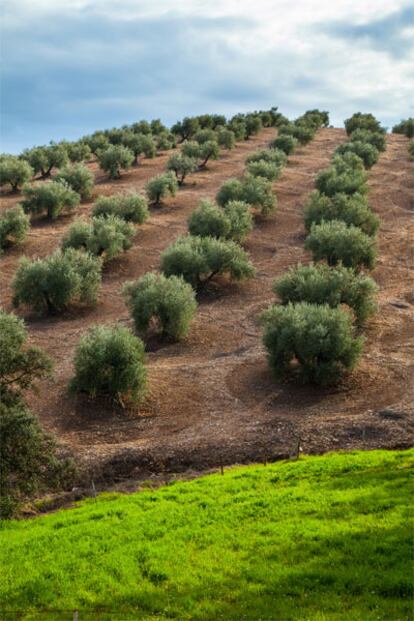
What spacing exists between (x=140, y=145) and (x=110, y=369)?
A: 2657 inches

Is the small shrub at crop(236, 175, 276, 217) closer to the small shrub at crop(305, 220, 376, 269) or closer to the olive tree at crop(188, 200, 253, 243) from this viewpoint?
the olive tree at crop(188, 200, 253, 243)

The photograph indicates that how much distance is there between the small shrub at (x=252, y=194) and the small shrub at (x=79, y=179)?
16497 millimetres

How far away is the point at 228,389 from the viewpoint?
29.6 m

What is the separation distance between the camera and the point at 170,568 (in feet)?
46.7

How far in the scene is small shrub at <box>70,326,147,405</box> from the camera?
1098 inches

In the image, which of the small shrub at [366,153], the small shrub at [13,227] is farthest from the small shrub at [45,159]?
the small shrub at [366,153]

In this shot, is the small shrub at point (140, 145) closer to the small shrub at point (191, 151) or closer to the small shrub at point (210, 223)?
the small shrub at point (191, 151)

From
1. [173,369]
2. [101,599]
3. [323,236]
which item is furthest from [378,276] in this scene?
[101,599]

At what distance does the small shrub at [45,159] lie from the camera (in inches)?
3130

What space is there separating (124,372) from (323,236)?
23129 mm

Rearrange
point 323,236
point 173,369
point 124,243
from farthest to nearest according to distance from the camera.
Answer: point 124,243 < point 323,236 < point 173,369

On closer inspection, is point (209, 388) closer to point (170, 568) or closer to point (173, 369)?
point (173, 369)

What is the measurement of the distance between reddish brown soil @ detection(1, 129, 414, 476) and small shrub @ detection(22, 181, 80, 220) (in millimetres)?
7934

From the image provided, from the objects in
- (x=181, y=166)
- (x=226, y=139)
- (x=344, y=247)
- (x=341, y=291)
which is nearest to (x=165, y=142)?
(x=226, y=139)
